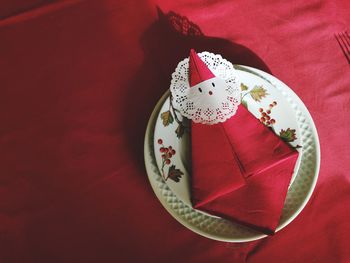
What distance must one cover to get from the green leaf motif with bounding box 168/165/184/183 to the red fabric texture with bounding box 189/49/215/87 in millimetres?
125

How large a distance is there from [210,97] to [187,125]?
2.3 inches

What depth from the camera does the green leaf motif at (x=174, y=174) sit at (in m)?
0.48

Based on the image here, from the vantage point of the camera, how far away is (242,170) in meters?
0.47

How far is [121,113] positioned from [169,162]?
135 millimetres

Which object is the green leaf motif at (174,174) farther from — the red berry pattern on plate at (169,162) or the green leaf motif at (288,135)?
the green leaf motif at (288,135)

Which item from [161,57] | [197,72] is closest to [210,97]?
[197,72]

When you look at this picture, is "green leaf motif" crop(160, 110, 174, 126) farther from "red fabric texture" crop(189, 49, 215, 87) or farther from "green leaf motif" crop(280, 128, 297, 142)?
"green leaf motif" crop(280, 128, 297, 142)

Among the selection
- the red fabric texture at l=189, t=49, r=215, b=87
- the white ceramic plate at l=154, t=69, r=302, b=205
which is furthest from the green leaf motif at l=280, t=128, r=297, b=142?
the red fabric texture at l=189, t=49, r=215, b=87

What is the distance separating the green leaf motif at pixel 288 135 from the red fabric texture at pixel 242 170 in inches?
1.0

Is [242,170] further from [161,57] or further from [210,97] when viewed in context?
[161,57]

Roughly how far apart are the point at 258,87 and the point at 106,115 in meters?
0.26

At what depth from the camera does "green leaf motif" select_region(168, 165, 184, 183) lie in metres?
0.48

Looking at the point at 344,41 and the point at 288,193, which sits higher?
the point at 344,41

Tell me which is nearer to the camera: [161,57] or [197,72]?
[197,72]
